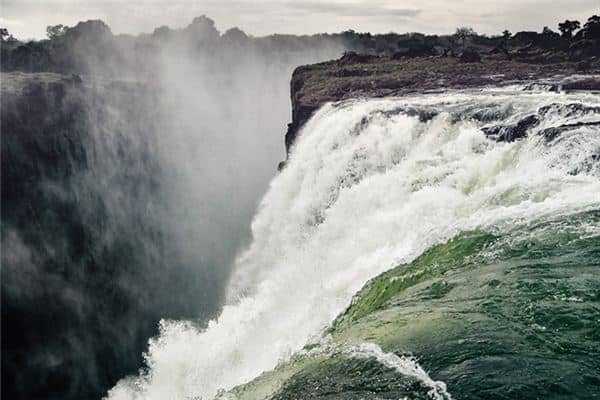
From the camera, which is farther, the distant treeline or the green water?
the distant treeline

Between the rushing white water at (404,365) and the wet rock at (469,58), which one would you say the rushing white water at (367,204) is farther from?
the wet rock at (469,58)

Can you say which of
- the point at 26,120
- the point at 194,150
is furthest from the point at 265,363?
the point at 194,150

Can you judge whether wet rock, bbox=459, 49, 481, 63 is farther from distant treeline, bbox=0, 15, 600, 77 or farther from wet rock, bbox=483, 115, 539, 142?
wet rock, bbox=483, 115, 539, 142

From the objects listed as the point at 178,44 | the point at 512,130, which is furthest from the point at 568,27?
the point at 178,44

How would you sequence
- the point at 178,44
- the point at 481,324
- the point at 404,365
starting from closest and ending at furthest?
the point at 404,365, the point at 481,324, the point at 178,44

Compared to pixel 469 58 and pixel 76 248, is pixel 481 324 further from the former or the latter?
pixel 469 58

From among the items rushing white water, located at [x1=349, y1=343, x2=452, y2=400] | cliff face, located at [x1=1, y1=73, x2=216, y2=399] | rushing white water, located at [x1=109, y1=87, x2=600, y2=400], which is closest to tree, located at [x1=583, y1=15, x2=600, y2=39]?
rushing white water, located at [x1=109, y1=87, x2=600, y2=400]
